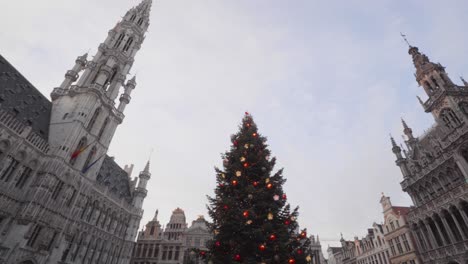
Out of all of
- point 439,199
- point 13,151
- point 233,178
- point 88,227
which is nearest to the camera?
point 233,178

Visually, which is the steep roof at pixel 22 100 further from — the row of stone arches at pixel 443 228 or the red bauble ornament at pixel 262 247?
the row of stone arches at pixel 443 228

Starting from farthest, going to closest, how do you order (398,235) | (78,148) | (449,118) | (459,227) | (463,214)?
(398,235), (78,148), (449,118), (459,227), (463,214)

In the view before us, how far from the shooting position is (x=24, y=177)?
2464cm

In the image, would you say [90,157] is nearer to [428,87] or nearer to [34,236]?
[34,236]

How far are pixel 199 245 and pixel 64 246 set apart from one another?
21.4 metres

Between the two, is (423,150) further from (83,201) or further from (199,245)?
(83,201)

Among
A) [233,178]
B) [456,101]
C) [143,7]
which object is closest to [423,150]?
[456,101]

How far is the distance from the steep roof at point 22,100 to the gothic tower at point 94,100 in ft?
4.18

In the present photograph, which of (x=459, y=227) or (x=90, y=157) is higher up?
(x=90, y=157)

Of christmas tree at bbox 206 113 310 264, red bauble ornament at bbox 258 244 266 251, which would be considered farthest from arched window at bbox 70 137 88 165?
red bauble ornament at bbox 258 244 266 251

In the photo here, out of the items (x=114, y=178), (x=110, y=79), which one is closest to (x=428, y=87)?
(x=110, y=79)

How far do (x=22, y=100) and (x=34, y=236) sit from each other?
47.9 ft

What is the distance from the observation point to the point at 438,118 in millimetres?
28922

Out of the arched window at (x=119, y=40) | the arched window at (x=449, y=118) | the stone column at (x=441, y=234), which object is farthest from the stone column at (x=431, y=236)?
the arched window at (x=119, y=40)
